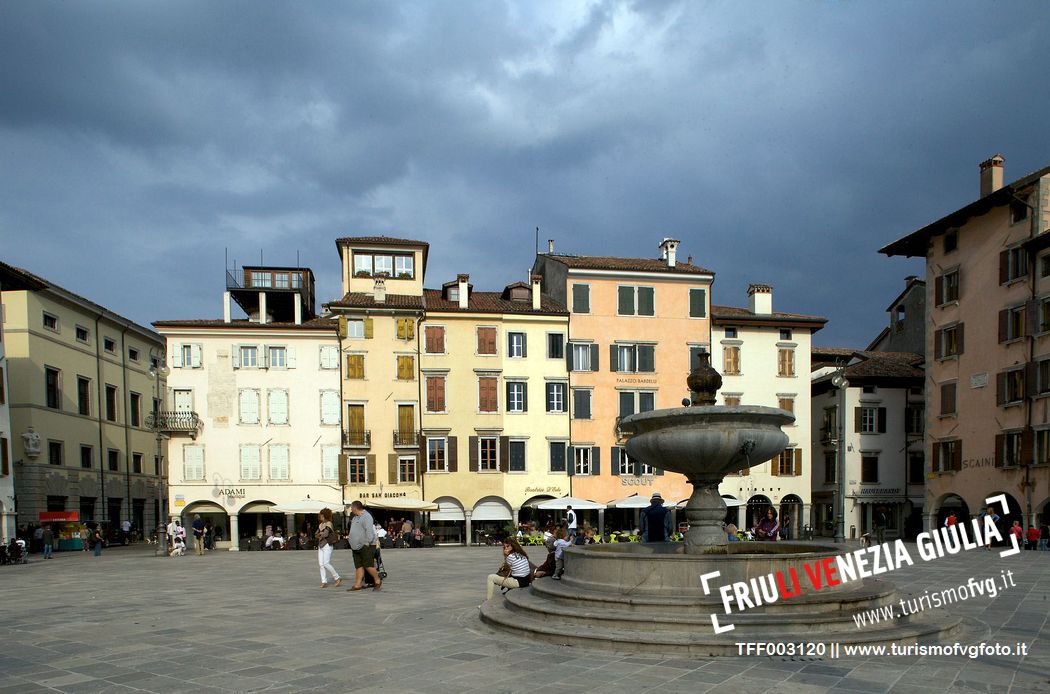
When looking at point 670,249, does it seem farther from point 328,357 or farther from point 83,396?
point 83,396

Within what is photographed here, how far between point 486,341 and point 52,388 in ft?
69.0

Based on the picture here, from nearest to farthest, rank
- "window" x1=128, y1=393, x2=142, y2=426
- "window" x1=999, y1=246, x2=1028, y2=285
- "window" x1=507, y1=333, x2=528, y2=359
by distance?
1. "window" x1=999, y1=246, x2=1028, y2=285
2. "window" x1=507, y1=333, x2=528, y2=359
3. "window" x1=128, y1=393, x2=142, y2=426

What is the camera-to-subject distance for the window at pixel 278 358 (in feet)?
124

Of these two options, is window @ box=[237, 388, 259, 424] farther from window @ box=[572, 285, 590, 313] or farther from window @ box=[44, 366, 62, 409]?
window @ box=[572, 285, 590, 313]

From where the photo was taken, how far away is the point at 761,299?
137 feet

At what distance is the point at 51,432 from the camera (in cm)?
3669

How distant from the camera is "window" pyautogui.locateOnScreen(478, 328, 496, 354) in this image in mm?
39156

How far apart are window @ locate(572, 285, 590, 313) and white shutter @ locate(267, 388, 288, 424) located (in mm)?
15155

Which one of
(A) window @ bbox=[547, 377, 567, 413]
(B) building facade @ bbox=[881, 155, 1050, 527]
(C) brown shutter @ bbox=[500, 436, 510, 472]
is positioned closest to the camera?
(B) building facade @ bbox=[881, 155, 1050, 527]

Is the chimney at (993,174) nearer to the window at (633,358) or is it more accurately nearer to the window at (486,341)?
the window at (633,358)

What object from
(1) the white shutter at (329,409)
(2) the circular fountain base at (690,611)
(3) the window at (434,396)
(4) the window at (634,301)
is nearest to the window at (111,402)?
(1) the white shutter at (329,409)

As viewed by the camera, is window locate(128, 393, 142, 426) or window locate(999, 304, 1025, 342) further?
window locate(128, 393, 142, 426)

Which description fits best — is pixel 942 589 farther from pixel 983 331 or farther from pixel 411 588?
pixel 983 331

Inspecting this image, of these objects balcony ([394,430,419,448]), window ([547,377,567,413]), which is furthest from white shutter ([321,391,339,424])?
window ([547,377,567,413])
